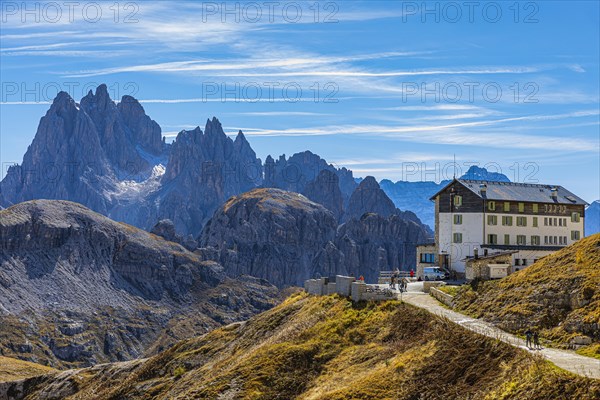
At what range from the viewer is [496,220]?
97688mm

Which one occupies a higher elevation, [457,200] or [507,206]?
[457,200]

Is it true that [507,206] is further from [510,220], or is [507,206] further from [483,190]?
[483,190]

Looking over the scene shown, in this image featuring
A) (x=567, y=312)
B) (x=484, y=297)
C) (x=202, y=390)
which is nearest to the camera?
(x=567, y=312)

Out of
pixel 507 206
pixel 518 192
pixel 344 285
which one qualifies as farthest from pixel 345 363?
pixel 518 192

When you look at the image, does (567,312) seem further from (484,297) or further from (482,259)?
(482,259)

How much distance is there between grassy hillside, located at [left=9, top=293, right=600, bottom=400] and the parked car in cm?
1777

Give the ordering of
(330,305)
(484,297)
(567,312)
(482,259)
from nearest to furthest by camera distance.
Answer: (567,312) → (484,297) → (330,305) → (482,259)

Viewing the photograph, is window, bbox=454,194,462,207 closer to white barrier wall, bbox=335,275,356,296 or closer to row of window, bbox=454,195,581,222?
row of window, bbox=454,195,581,222

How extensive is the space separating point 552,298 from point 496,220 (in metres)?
40.4

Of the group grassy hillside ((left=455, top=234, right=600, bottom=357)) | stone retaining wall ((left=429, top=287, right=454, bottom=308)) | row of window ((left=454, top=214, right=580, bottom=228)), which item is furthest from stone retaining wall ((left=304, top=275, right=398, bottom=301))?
row of window ((left=454, top=214, right=580, bottom=228))

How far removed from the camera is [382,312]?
6638 cm

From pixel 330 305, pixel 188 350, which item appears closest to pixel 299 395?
pixel 330 305

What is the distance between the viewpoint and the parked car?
94625 millimetres

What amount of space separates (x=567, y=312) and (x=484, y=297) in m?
11.0
